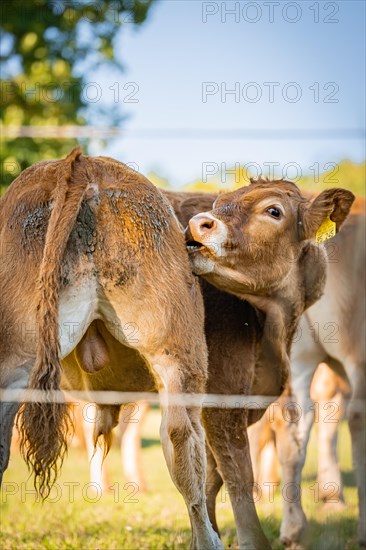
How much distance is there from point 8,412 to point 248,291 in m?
1.82

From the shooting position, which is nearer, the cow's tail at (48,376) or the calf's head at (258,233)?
the cow's tail at (48,376)

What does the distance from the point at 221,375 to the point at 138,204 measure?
139 centimetres

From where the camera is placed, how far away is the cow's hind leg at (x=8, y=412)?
11.6 ft

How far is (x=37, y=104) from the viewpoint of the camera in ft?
53.1

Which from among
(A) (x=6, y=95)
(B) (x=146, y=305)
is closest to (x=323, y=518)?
(B) (x=146, y=305)

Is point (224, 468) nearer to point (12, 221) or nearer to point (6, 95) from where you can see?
point (12, 221)

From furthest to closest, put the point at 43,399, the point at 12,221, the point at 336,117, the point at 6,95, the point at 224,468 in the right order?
1. the point at 6,95
2. the point at 336,117
3. the point at 224,468
4. the point at 12,221
5. the point at 43,399

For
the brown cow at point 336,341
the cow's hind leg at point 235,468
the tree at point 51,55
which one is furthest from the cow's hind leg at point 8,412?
the tree at point 51,55

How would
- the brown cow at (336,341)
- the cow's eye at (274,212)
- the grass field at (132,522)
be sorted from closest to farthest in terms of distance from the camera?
the cow's eye at (274,212), the grass field at (132,522), the brown cow at (336,341)

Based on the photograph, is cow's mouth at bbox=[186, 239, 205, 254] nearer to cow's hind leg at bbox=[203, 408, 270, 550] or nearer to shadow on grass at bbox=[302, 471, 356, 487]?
cow's hind leg at bbox=[203, 408, 270, 550]

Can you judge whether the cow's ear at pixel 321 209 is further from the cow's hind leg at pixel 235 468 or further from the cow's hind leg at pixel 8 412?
the cow's hind leg at pixel 8 412

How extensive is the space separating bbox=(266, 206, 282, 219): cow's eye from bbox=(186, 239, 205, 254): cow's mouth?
56 centimetres

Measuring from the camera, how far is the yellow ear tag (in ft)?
16.6

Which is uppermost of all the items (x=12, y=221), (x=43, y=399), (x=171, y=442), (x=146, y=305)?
(x=12, y=221)
